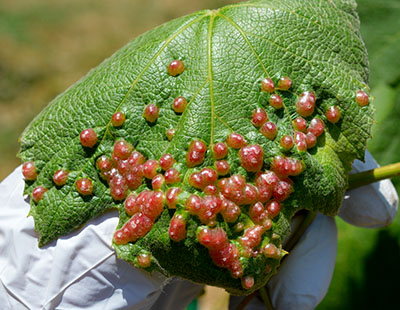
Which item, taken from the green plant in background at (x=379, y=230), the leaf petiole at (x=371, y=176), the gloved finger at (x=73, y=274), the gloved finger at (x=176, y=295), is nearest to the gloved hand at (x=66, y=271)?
the gloved finger at (x=73, y=274)

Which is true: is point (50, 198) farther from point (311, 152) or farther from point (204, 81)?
point (311, 152)

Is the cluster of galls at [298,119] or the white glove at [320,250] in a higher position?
the cluster of galls at [298,119]

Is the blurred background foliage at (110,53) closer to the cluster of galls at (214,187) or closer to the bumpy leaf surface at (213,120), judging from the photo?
the bumpy leaf surface at (213,120)

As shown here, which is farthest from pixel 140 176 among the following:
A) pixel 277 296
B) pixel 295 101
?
pixel 277 296

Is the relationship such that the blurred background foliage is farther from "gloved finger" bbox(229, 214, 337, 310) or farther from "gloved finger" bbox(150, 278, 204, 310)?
"gloved finger" bbox(150, 278, 204, 310)

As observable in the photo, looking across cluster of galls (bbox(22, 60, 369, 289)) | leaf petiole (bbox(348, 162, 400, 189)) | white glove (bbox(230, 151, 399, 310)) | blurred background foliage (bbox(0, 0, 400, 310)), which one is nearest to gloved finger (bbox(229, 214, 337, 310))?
white glove (bbox(230, 151, 399, 310))

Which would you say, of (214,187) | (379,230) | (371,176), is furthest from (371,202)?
(379,230)
